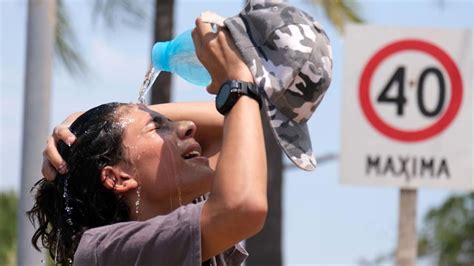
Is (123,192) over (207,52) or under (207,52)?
under

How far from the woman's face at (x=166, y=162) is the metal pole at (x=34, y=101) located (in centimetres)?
422

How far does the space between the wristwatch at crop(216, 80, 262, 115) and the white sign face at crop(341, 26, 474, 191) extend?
562 cm

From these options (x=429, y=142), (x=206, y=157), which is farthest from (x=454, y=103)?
(x=206, y=157)

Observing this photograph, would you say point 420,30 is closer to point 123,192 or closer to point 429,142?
point 429,142

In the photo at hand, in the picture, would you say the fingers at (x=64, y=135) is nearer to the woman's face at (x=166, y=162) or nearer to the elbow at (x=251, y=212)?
the woman's face at (x=166, y=162)

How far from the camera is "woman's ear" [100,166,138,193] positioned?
387cm

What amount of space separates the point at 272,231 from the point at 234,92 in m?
12.0

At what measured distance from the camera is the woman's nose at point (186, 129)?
3910 mm

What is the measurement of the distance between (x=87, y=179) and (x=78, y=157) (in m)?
0.07

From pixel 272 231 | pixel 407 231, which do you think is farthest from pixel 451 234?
pixel 407 231

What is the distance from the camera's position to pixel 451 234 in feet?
66.6

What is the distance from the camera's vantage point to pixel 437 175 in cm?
931

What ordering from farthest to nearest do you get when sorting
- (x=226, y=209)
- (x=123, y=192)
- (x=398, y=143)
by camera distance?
(x=398, y=143) < (x=123, y=192) < (x=226, y=209)

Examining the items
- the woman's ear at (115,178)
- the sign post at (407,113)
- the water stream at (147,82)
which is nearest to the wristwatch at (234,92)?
the woman's ear at (115,178)
